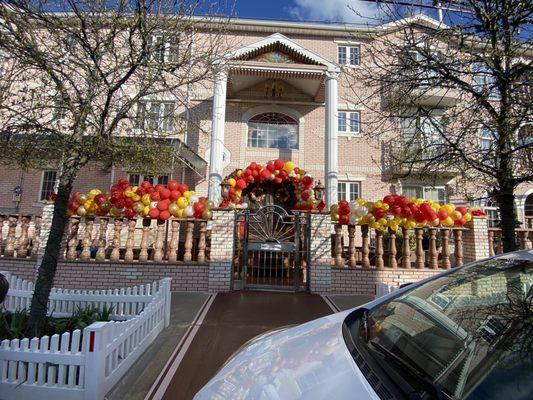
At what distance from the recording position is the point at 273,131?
1454 centimetres

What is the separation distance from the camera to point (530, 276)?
1700 mm

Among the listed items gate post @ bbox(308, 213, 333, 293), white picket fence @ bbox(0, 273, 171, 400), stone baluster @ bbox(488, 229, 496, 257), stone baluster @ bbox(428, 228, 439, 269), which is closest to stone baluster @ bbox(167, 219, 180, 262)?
gate post @ bbox(308, 213, 333, 293)

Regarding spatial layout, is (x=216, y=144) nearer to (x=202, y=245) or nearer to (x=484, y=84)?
(x=202, y=245)

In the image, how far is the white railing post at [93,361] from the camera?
297 centimetres

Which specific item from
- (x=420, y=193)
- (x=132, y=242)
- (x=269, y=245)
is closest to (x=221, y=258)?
(x=269, y=245)

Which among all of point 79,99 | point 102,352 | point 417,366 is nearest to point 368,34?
point 79,99

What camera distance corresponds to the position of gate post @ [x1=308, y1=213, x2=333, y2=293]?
24.5 ft

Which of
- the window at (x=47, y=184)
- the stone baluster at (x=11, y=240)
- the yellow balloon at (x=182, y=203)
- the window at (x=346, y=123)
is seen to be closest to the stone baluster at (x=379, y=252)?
the yellow balloon at (x=182, y=203)

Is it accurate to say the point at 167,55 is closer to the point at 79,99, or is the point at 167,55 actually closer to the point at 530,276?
the point at 79,99

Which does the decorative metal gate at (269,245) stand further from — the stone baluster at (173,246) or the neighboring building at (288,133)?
the neighboring building at (288,133)

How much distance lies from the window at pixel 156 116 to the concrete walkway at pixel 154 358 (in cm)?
305

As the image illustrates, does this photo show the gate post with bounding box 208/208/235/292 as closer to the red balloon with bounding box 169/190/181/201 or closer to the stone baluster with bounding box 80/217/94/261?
the red balloon with bounding box 169/190/181/201

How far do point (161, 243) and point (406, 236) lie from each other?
5.85 meters

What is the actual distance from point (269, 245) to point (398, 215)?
3.19 meters
